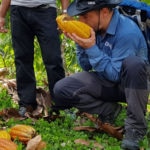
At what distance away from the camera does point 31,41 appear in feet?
16.9

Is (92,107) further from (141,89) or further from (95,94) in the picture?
(141,89)

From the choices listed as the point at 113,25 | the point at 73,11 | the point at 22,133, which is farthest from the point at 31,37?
the point at 22,133

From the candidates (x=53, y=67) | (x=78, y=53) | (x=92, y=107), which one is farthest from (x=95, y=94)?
(x=53, y=67)

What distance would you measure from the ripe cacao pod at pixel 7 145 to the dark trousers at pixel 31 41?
53.5 inches

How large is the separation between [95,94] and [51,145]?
69 cm

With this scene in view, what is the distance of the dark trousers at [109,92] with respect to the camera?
13.1 ft

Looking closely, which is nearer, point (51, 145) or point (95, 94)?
point (51, 145)

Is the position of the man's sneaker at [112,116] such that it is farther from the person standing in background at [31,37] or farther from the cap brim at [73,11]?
the cap brim at [73,11]

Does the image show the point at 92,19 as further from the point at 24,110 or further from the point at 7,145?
the point at 24,110

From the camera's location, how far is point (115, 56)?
4129mm

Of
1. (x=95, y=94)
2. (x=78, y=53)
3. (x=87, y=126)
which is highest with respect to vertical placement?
(x=78, y=53)

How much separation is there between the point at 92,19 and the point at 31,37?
3.67 feet

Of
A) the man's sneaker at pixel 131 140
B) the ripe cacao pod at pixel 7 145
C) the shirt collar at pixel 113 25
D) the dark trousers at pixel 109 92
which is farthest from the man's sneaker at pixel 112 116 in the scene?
the ripe cacao pod at pixel 7 145

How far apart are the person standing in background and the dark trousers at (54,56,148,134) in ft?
1.62
